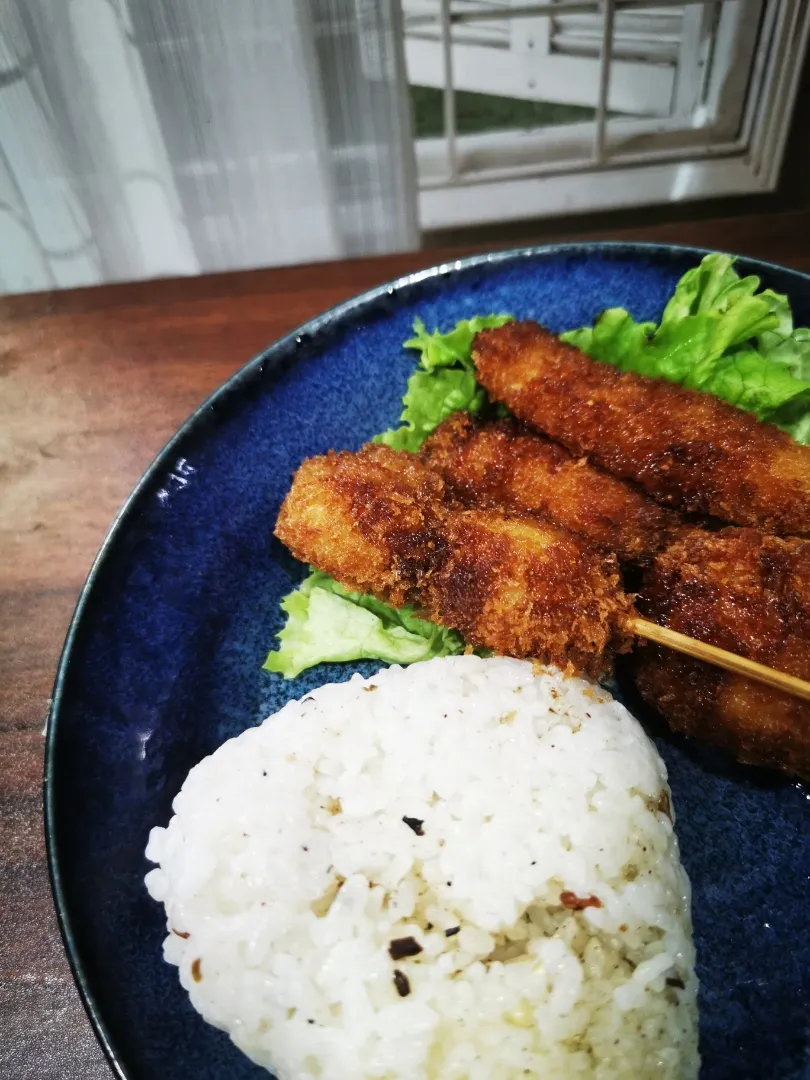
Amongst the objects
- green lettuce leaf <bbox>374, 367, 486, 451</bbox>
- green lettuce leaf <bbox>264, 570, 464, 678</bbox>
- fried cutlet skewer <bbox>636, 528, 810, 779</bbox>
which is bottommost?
green lettuce leaf <bbox>264, 570, 464, 678</bbox>

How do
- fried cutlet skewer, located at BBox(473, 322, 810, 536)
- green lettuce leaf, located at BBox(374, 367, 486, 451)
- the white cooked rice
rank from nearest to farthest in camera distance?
the white cooked rice
fried cutlet skewer, located at BBox(473, 322, 810, 536)
green lettuce leaf, located at BBox(374, 367, 486, 451)

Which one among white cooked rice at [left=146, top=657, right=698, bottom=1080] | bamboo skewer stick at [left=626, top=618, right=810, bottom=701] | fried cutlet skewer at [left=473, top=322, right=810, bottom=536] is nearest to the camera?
white cooked rice at [left=146, top=657, right=698, bottom=1080]

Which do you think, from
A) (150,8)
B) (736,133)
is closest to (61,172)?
(150,8)

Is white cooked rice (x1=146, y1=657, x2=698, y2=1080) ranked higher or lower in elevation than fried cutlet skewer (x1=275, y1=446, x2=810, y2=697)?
lower

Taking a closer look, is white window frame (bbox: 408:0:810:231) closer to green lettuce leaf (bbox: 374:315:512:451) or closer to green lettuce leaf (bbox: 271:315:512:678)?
green lettuce leaf (bbox: 374:315:512:451)

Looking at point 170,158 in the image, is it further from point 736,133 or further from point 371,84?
point 736,133

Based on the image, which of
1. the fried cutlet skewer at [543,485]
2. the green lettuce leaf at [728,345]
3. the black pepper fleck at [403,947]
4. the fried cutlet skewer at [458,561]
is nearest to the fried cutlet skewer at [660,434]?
the fried cutlet skewer at [543,485]

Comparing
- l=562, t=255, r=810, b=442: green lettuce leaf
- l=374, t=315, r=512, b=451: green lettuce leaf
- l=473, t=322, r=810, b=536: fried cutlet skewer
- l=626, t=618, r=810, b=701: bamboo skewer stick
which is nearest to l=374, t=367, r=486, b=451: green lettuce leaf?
l=374, t=315, r=512, b=451: green lettuce leaf

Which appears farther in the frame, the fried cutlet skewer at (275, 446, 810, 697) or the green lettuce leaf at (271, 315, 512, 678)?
the green lettuce leaf at (271, 315, 512, 678)
